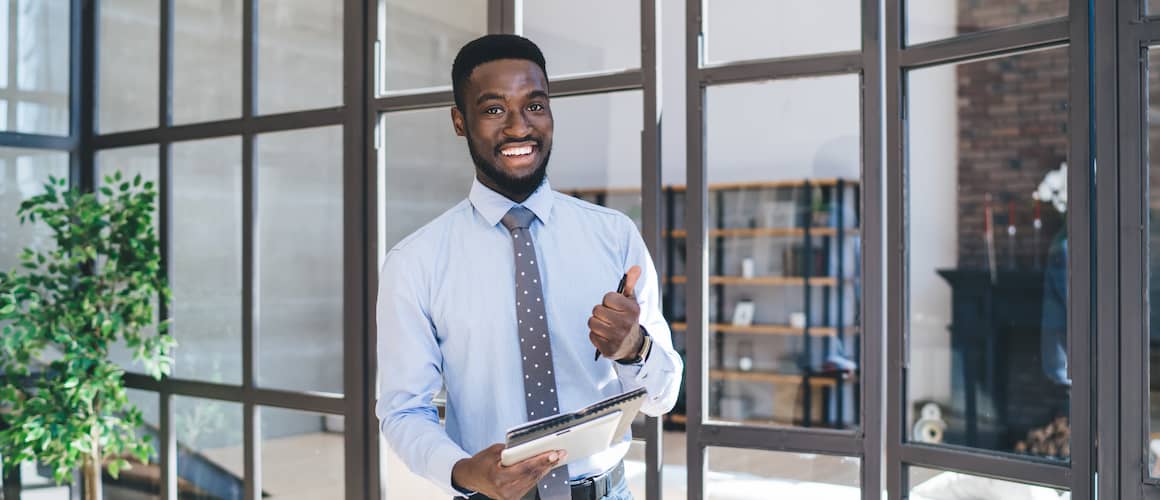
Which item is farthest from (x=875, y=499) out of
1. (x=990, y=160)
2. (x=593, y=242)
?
(x=990, y=160)

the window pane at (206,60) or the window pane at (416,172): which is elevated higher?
the window pane at (206,60)

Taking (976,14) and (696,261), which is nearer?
(696,261)

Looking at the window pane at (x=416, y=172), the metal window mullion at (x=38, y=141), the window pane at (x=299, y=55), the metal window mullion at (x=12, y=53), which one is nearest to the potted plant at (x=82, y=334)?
the metal window mullion at (x=38, y=141)

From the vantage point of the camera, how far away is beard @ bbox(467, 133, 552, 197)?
166 centimetres

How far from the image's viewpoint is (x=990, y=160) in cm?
720

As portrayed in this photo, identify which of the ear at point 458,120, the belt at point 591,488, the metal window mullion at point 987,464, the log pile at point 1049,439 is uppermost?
the ear at point 458,120

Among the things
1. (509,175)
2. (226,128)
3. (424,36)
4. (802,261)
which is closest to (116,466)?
(226,128)

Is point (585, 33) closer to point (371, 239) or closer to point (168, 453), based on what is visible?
point (371, 239)

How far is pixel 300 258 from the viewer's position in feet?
11.2

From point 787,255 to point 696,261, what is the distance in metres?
5.04

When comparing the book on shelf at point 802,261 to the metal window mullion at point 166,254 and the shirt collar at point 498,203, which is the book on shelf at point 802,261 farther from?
the shirt collar at point 498,203

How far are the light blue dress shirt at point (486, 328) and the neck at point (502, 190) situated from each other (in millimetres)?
11

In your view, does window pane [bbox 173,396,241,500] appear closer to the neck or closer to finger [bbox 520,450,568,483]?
the neck

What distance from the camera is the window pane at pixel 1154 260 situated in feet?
6.64
